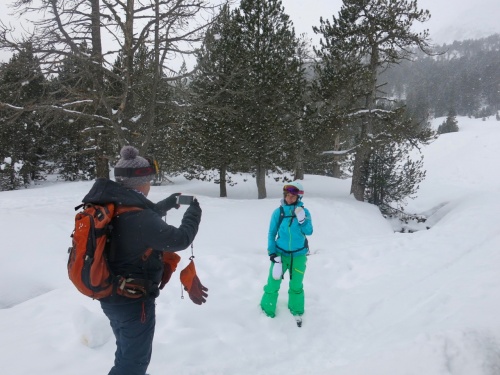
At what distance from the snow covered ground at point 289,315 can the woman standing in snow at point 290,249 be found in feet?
0.76

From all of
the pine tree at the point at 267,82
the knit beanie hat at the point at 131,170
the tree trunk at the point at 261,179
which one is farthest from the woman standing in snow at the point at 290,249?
the tree trunk at the point at 261,179

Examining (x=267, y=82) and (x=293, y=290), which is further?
(x=267, y=82)

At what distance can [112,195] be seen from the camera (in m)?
2.20

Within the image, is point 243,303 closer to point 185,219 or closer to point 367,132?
point 185,219

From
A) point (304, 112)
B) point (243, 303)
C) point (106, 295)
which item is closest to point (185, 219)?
point (106, 295)

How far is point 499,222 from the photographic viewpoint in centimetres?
841

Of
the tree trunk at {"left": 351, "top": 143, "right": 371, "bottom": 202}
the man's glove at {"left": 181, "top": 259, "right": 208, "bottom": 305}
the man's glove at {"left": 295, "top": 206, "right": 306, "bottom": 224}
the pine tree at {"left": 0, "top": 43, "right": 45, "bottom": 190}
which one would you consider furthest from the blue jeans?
the pine tree at {"left": 0, "top": 43, "right": 45, "bottom": 190}

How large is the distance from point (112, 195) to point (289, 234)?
2766 millimetres

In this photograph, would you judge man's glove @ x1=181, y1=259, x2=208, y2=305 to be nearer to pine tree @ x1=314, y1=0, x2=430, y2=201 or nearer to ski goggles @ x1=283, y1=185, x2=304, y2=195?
ski goggles @ x1=283, y1=185, x2=304, y2=195

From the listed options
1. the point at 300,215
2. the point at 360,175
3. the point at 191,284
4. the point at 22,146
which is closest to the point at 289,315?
the point at 300,215

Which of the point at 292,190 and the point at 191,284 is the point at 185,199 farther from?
the point at 292,190

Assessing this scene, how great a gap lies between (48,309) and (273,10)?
45.9 feet

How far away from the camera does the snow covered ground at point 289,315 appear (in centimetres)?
304

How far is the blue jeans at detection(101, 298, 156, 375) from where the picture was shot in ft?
7.68
